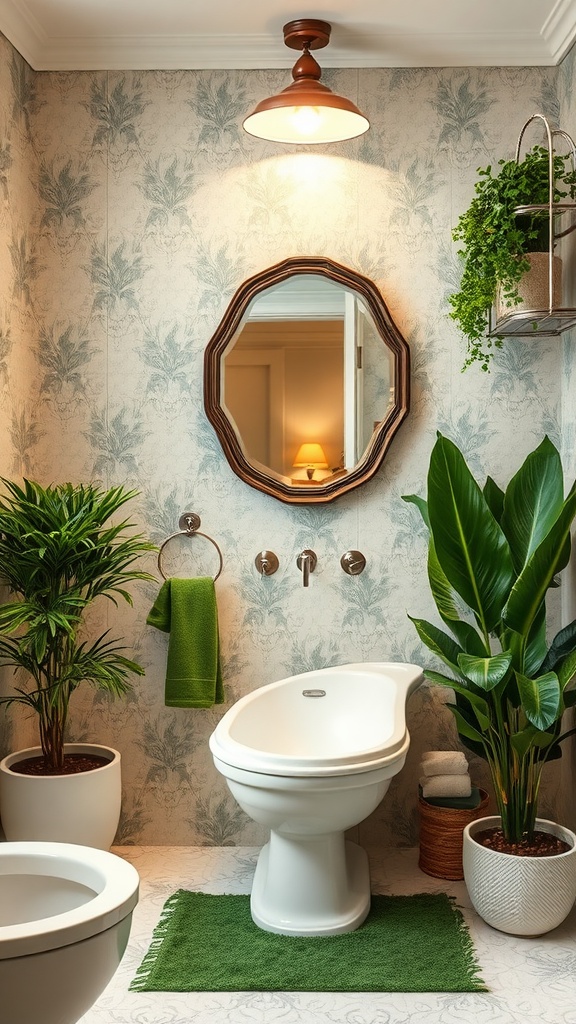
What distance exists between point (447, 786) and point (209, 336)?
1618mm

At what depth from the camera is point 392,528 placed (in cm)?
317

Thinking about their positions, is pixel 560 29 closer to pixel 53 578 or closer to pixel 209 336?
pixel 209 336

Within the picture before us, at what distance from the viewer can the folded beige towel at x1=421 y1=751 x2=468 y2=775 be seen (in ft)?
9.59

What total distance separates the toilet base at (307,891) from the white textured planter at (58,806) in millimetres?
535

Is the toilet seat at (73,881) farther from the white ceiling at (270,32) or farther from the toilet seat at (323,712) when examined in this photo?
the white ceiling at (270,32)

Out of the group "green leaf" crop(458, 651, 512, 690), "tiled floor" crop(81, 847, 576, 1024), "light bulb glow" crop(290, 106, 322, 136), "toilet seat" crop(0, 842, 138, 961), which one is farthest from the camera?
"light bulb glow" crop(290, 106, 322, 136)

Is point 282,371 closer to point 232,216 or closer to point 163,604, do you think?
point 232,216

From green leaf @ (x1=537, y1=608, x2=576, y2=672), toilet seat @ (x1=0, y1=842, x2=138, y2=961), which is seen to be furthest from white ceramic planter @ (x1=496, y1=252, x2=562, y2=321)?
toilet seat @ (x1=0, y1=842, x2=138, y2=961)

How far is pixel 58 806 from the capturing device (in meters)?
2.71

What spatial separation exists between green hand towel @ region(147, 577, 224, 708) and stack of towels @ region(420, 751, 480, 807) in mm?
721

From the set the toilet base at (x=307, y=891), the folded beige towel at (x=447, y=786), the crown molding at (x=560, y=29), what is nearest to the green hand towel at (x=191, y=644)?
the toilet base at (x=307, y=891)

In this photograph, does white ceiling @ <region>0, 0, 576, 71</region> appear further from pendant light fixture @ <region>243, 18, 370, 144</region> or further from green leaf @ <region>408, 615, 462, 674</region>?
green leaf @ <region>408, 615, 462, 674</region>

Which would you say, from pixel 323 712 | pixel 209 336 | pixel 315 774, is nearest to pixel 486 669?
pixel 315 774

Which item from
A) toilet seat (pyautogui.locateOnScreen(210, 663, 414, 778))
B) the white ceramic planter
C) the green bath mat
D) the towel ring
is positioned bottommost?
the green bath mat
